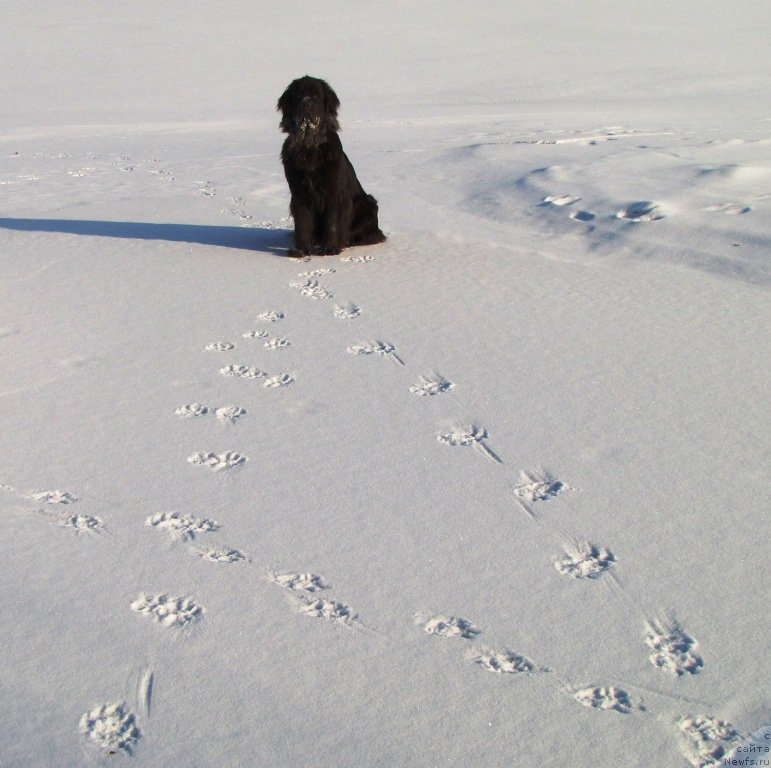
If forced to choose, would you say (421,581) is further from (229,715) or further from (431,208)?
(431,208)

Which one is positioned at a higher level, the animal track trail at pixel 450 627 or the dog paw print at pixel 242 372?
the dog paw print at pixel 242 372

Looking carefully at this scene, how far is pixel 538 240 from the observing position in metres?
6.45

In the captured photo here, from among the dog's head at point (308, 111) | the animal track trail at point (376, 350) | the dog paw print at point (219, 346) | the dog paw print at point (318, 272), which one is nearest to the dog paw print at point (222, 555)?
the animal track trail at point (376, 350)

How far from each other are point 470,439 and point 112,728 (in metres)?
1.85

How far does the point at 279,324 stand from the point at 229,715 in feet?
9.82

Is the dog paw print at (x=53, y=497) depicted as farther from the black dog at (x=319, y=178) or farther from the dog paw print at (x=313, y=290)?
the black dog at (x=319, y=178)

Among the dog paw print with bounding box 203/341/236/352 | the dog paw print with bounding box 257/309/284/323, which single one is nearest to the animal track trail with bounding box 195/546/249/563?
the dog paw print with bounding box 203/341/236/352

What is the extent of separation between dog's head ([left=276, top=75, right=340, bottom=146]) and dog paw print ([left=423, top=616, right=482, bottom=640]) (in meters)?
3.90

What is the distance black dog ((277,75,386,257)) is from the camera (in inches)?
223

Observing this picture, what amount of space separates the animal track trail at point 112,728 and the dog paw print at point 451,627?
799 mm

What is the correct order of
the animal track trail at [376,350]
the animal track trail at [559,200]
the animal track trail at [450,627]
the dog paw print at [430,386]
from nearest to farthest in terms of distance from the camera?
the animal track trail at [450,627] < the dog paw print at [430,386] < the animal track trail at [376,350] < the animal track trail at [559,200]

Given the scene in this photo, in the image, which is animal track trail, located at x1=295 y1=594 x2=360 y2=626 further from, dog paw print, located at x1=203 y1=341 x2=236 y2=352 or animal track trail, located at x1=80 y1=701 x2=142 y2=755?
dog paw print, located at x1=203 y1=341 x2=236 y2=352

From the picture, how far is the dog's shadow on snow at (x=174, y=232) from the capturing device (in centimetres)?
661

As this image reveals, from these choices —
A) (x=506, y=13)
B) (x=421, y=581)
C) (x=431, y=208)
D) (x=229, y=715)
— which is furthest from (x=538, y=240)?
(x=506, y=13)
